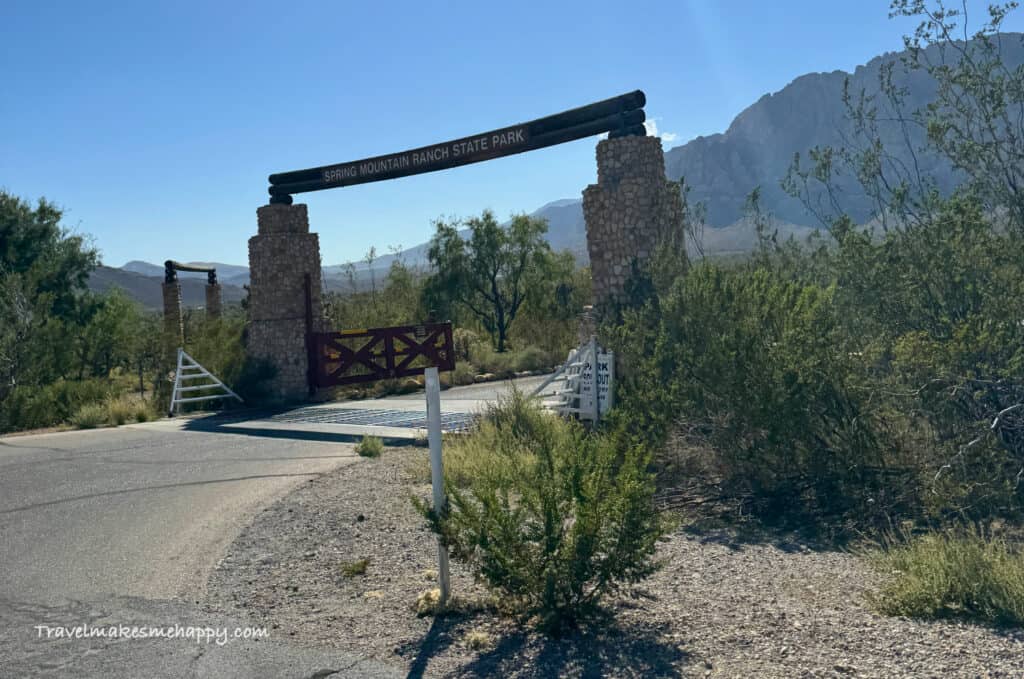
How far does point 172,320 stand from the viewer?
78.4 ft

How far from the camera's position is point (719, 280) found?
8969mm

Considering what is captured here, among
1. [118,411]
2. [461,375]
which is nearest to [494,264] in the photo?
[461,375]

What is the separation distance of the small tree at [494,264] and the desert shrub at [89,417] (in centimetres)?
1780

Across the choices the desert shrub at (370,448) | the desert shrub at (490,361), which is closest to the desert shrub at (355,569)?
the desert shrub at (370,448)

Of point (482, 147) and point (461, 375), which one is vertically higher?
point (482, 147)

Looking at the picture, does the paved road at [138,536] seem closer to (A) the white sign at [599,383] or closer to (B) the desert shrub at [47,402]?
(B) the desert shrub at [47,402]

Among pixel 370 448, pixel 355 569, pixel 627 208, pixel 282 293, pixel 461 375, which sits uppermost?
pixel 627 208

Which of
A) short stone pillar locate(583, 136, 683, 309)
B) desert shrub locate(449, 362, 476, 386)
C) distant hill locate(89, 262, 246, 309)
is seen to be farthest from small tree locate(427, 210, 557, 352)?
distant hill locate(89, 262, 246, 309)

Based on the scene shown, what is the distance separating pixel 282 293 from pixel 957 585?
58.5 ft

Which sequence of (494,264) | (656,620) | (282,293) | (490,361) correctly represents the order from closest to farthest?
(656,620) < (282,293) < (490,361) < (494,264)

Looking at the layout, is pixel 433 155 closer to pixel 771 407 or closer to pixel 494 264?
pixel 771 407

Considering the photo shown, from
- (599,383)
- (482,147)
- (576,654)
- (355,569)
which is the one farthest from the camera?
(482,147)

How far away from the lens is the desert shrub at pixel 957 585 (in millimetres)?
4766

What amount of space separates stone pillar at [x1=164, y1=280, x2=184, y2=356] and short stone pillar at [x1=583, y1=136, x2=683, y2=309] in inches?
487
